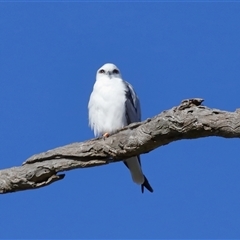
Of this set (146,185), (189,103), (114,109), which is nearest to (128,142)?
(189,103)

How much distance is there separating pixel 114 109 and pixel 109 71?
119 centimetres

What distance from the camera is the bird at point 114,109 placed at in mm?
9727

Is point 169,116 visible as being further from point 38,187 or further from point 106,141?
point 38,187

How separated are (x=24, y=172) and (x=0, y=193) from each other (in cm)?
48

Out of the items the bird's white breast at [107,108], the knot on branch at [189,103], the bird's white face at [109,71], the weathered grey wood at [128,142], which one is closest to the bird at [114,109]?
the bird's white breast at [107,108]

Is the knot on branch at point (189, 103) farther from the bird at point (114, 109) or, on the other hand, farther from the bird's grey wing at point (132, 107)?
the bird's grey wing at point (132, 107)

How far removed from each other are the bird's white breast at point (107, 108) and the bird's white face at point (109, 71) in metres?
0.45

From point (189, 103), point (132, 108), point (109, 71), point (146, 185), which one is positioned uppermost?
point (109, 71)

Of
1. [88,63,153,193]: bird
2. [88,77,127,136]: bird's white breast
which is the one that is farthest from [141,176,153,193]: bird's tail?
[88,77,127,136]: bird's white breast

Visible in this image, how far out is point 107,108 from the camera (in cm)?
980

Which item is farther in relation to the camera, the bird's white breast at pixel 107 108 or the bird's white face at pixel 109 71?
the bird's white face at pixel 109 71

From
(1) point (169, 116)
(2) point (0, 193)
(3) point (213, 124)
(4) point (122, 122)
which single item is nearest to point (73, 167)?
(2) point (0, 193)

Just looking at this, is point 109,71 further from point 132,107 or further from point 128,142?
point 128,142

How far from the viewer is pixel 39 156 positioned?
7.08 metres
